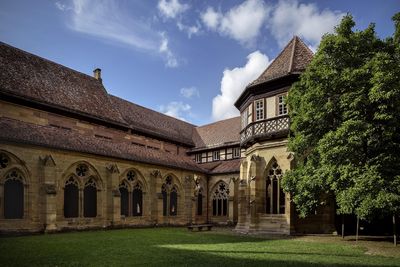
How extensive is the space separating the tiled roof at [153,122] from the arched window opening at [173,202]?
19.7 feet

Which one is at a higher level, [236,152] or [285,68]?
[285,68]

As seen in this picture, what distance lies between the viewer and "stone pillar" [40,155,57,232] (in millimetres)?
19406

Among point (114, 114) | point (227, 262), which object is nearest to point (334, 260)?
point (227, 262)

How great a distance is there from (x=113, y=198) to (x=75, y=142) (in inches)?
179

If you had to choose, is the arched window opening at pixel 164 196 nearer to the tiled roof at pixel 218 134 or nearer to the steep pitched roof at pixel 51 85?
the steep pitched roof at pixel 51 85

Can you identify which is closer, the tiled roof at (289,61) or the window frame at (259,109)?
the tiled roof at (289,61)

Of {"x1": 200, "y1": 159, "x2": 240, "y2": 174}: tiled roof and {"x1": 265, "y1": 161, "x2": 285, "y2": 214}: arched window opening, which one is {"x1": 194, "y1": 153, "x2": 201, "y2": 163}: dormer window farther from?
{"x1": 265, "y1": 161, "x2": 285, "y2": 214}: arched window opening

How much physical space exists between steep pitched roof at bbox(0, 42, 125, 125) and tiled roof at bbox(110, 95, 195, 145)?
5.65 feet

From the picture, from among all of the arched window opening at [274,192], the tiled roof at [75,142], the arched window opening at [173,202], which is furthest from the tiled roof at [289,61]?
the arched window opening at [173,202]

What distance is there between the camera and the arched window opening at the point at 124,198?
2494 cm

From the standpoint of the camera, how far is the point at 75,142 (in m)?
22.7

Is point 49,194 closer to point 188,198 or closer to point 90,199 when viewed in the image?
point 90,199

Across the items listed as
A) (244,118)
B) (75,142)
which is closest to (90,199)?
(75,142)

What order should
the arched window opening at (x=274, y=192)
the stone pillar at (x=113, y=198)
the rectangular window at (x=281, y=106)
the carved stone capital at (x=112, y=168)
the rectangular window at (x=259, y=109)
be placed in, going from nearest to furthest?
the arched window opening at (x=274, y=192)
the rectangular window at (x=281, y=106)
the rectangular window at (x=259, y=109)
the stone pillar at (x=113, y=198)
the carved stone capital at (x=112, y=168)
